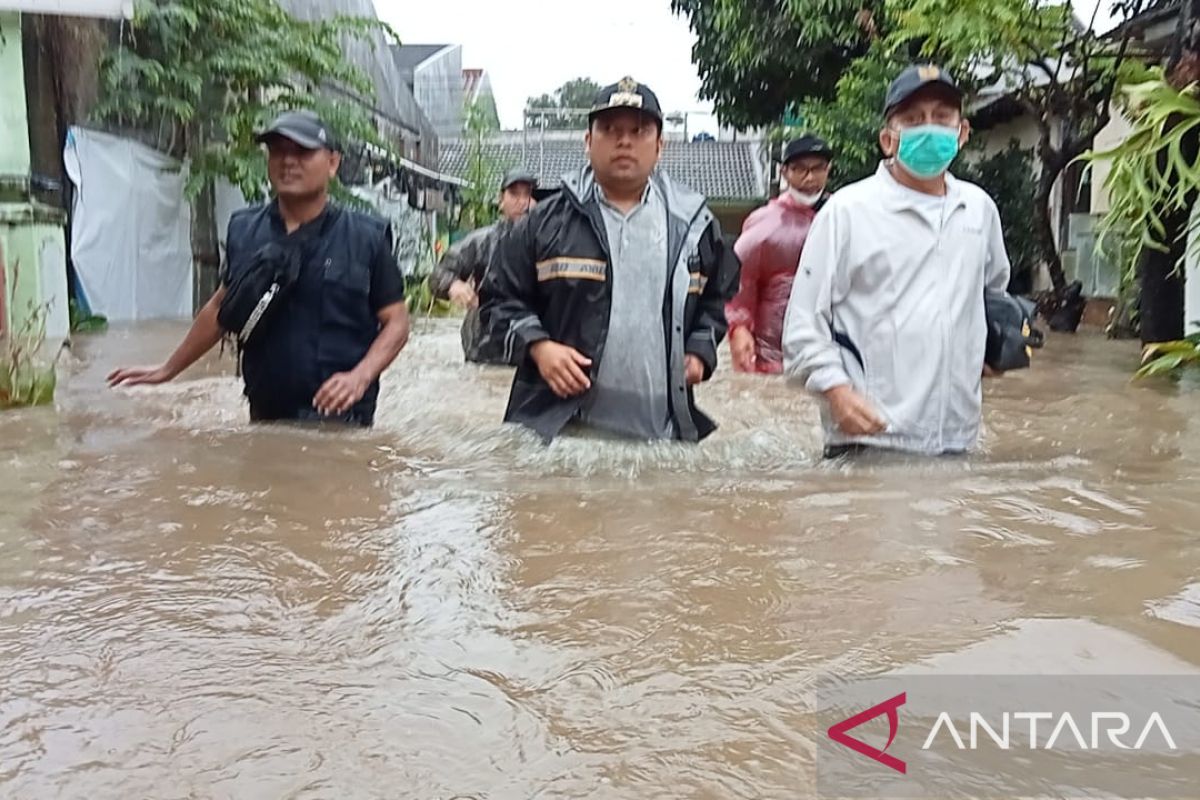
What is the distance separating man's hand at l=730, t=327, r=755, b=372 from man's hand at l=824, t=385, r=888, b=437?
1.47m

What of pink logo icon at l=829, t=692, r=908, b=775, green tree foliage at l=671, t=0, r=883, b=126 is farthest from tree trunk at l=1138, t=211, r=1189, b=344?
green tree foliage at l=671, t=0, r=883, b=126

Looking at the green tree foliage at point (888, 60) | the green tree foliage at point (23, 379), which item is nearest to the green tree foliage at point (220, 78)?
the green tree foliage at point (888, 60)

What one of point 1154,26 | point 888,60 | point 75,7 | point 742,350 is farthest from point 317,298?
point 888,60

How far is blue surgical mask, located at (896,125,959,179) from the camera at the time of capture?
366 centimetres

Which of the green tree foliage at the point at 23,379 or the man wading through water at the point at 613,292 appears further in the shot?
the green tree foliage at the point at 23,379

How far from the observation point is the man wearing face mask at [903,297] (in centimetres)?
365

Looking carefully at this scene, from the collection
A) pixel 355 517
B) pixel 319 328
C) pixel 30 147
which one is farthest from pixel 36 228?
pixel 355 517

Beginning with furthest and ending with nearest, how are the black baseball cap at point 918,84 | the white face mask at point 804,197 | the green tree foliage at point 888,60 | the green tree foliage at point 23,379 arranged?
1. the green tree foliage at point 888,60
2. the white face mask at point 804,197
3. the green tree foliage at point 23,379
4. the black baseball cap at point 918,84

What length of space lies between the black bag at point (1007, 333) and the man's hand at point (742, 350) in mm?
1424

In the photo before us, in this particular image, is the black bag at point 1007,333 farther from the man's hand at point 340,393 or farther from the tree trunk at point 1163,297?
the tree trunk at point 1163,297

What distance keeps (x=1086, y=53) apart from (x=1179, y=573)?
9824mm

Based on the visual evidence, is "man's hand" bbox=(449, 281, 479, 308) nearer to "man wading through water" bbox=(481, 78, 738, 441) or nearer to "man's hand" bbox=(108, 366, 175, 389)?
"man's hand" bbox=(108, 366, 175, 389)

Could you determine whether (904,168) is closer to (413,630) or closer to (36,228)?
(413,630)

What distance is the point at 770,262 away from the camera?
608cm
